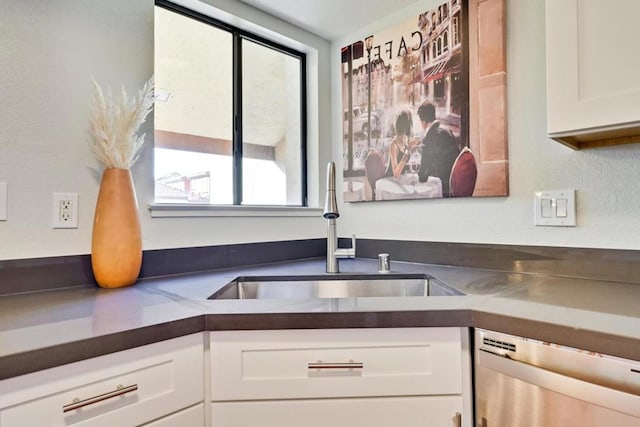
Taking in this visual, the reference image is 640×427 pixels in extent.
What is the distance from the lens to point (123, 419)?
2.36 feet

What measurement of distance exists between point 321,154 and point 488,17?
0.95 metres

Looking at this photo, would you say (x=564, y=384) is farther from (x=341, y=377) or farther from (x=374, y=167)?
(x=374, y=167)

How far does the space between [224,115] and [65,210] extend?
77cm

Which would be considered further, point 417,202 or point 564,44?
point 417,202

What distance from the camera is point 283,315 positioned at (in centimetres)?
84

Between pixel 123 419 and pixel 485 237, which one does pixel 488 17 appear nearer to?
pixel 485 237

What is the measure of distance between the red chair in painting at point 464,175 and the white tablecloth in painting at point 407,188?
0.21ft

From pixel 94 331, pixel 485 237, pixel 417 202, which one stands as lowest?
pixel 94 331

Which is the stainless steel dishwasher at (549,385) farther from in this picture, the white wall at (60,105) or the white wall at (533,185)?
the white wall at (60,105)

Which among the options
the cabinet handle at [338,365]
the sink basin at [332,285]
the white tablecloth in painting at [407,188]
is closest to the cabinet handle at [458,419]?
the cabinet handle at [338,365]

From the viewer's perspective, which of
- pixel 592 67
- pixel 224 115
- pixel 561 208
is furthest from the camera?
pixel 224 115

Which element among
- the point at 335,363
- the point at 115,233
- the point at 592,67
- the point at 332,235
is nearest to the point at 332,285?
the point at 332,235

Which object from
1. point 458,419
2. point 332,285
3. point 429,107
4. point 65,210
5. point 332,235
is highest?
point 429,107

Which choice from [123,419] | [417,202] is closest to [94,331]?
[123,419]
